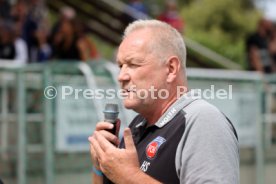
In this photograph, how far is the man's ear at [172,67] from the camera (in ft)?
10.7

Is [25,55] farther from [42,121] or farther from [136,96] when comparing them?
[136,96]

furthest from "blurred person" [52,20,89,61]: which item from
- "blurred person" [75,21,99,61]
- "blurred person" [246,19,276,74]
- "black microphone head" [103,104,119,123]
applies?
"black microphone head" [103,104,119,123]

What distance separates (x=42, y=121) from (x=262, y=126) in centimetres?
328

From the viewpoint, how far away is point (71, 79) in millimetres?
8273

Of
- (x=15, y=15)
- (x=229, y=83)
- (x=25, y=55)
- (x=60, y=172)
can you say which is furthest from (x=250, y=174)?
(x=15, y=15)

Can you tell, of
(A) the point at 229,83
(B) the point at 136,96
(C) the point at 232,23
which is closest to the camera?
(B) the point at 136,96

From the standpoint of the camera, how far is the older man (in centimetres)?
297

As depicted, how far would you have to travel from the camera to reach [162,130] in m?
3.21

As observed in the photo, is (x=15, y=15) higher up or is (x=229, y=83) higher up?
(x=15, y=15)

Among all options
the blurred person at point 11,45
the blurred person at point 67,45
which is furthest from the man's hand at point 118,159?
the blurred person at point 67,45

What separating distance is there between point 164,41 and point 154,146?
48cm

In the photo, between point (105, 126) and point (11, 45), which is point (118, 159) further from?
point (11, 45)

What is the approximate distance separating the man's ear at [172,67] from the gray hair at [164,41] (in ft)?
0.07

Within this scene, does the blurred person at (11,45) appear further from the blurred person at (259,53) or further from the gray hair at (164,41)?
the gray hair at (164,41)
